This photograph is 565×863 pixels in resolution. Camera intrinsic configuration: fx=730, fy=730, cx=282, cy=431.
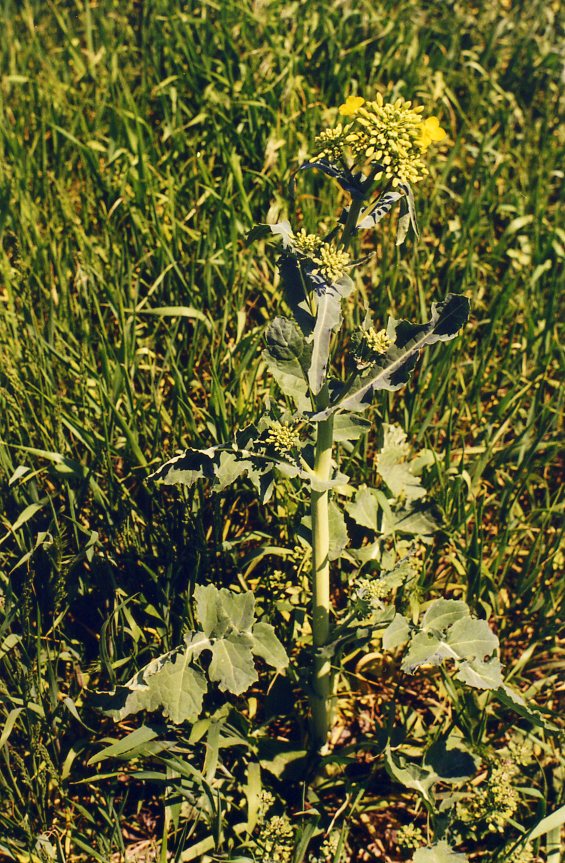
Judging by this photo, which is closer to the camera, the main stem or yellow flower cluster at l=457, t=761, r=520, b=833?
the main stem

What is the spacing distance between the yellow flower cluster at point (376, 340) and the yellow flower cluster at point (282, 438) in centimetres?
29

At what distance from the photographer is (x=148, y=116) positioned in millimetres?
3680

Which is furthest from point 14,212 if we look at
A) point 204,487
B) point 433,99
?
point 433,99

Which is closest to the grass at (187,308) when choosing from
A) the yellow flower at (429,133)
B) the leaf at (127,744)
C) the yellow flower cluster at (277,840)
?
the leaf at (127,744)

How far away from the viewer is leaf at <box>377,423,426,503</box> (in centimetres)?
238

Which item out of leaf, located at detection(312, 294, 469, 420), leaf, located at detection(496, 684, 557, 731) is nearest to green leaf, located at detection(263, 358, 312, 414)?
leaf, located at detection(312, 294, 469, 420)

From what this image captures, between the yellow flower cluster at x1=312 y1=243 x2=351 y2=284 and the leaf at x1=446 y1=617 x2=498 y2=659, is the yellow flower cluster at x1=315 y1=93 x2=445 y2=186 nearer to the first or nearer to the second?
the yellow flower cluster at x1=312 y1=243 x2=351 y2=284

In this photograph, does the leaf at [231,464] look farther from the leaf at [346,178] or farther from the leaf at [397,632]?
the leaf at [346,178]

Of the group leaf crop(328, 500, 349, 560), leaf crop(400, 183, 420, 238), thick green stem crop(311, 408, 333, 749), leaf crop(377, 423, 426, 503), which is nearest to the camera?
leaf crop(400, 183, 420, 238)

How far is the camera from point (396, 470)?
7.92 feet

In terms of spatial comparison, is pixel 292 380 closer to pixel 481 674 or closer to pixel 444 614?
pixel 444 614

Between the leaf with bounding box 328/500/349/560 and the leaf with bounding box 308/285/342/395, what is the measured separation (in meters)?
0.63

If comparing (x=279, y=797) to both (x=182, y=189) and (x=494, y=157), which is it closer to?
(x=182, y=189)

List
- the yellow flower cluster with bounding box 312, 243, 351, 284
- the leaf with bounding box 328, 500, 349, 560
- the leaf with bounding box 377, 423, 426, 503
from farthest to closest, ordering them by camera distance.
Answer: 1. the leaf with bounding box 377, 423, 426, 503
2. the leaf with bounding box 328, 500, 349, 560
3. the yellow flower cluster with bounding box 312, 243, 351, 284
